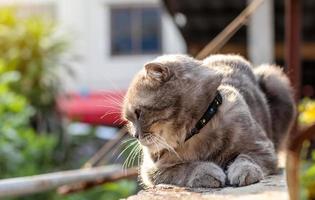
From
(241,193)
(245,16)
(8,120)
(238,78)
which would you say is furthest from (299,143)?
(8,120)

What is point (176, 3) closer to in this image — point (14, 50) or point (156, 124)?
point (14, 50)

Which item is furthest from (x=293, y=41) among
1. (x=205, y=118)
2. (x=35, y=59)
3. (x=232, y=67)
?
(x=35, y=59)

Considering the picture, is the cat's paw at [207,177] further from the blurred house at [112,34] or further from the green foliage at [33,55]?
the blurred house at [112,34]

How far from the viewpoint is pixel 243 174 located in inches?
97.4

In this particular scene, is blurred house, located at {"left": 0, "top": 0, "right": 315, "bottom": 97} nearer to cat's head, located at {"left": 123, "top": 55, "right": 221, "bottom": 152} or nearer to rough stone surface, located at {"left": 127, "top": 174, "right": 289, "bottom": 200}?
cat's head, located at {"left": 123, "top": 55, "right": 221, "bottom": 152}

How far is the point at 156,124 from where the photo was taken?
2.64 metres

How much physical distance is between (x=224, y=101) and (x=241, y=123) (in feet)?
0.32

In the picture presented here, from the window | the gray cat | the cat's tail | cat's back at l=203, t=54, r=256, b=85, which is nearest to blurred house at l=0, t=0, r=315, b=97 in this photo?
the window

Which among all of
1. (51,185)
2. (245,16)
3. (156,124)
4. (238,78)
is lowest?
(51,185)

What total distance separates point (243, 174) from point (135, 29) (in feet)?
48.0

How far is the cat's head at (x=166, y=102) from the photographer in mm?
2635

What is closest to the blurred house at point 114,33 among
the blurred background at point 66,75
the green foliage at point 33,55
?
the blurred background at point 66,75

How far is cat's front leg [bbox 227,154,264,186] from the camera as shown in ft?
8.11

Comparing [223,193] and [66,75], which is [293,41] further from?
[66,75]
